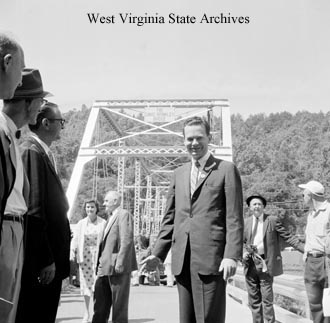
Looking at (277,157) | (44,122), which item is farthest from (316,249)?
(277,157)

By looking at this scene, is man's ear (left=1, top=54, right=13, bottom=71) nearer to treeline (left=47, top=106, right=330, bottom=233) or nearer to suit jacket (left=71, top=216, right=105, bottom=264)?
suit jacket (left=71, top=216, right=105, bottom=264)

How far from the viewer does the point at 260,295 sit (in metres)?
7.93

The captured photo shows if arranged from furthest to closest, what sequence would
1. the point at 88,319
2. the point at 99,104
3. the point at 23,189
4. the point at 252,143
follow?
the point at 252,143 → the point at 99,104 → the point at 88,319 → the point at 23,189

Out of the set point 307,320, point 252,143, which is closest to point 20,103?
point 307,320

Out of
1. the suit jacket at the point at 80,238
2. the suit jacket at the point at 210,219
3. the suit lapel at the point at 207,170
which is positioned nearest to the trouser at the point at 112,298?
the suit jacket at the point at 80,238

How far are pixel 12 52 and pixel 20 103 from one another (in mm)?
1367

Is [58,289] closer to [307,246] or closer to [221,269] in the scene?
[221,269]

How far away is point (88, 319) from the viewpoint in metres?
8.40

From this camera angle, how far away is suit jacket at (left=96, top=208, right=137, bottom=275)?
23.0ft

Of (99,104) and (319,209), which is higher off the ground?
(99,104)

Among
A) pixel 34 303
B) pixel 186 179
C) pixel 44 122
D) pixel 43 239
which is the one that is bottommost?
pixel 34 303

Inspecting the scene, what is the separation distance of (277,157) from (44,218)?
97.3 m

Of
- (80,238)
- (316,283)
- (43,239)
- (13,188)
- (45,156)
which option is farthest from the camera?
(80,238)

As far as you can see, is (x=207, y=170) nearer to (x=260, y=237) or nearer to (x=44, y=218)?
(x=44, y=218)
